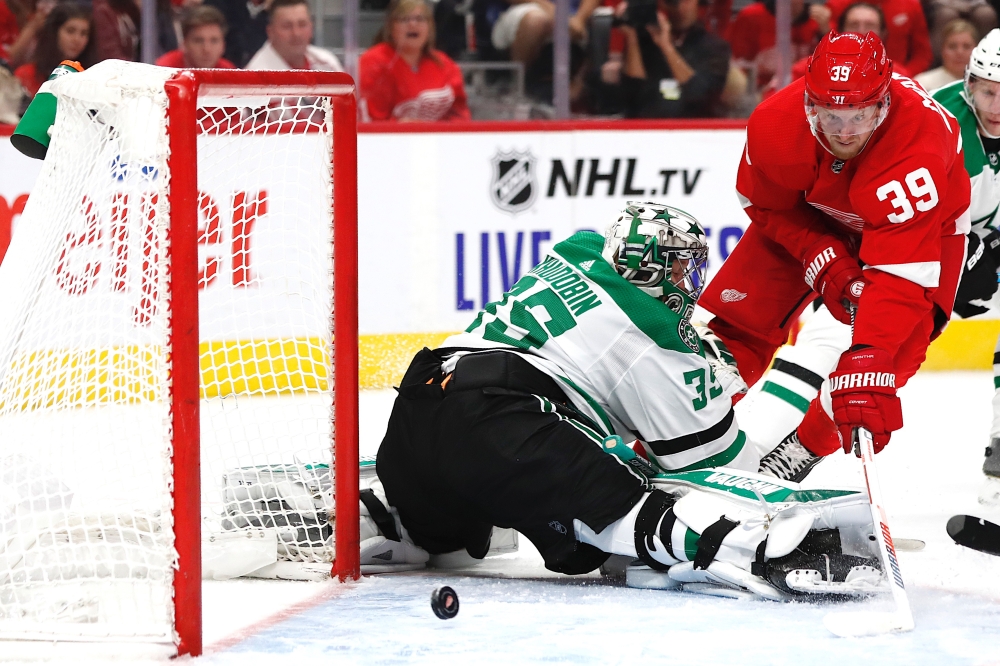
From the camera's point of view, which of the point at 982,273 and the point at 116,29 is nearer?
the point at 982,273

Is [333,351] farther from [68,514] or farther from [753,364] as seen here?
[753,364]

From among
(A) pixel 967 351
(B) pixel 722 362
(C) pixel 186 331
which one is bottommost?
(A) pixel 967 351

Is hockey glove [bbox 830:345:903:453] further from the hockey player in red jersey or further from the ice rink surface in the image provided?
the ice rink surface

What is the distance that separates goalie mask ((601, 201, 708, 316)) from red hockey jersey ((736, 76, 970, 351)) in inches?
13.9

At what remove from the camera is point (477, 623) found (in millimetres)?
2240

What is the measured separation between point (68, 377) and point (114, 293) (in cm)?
17

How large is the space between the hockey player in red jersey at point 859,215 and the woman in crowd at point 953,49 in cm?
248

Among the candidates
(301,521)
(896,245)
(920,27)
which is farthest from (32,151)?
(920,27)

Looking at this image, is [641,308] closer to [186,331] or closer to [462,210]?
[186,331]

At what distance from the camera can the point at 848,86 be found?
8.41 feet

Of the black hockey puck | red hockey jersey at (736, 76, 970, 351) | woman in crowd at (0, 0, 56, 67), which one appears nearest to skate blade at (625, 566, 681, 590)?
the black hockey puck

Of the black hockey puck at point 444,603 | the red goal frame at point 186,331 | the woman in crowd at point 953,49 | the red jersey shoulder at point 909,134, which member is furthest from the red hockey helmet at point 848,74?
the woman in crowd at point 953,49

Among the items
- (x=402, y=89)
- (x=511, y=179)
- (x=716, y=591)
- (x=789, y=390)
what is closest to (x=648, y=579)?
(x=716, y=591)

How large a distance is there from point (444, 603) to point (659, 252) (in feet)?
2.50
